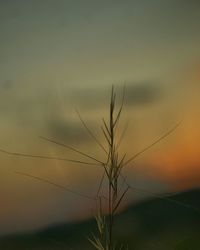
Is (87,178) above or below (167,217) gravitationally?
above

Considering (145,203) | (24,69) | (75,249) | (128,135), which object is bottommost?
(75,249)

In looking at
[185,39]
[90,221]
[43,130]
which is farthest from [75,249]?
[185,39]

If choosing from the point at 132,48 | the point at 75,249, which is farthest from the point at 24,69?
the point at 75,249

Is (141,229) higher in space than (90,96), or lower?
lower

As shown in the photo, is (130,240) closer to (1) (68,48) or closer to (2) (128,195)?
(2) (128,195)
